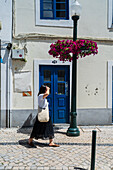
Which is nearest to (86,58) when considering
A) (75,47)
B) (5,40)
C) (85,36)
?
A: (85,36)

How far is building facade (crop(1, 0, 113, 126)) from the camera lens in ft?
21.8

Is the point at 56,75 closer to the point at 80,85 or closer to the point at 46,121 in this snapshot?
the point at 80,85

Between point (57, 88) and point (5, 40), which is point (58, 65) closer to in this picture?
point (57, 88)

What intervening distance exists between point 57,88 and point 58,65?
871 mm

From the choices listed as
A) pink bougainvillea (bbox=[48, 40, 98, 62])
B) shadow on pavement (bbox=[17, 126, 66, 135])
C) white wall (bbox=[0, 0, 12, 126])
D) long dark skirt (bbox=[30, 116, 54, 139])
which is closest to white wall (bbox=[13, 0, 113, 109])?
white wall (bbox=[0, 0, 12, 126])

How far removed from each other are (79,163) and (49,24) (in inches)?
194

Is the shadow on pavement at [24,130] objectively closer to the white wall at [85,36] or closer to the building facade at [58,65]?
the building facade at [58,65]

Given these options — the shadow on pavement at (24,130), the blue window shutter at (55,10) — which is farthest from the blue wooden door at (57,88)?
the blue window shutter at (55,10)

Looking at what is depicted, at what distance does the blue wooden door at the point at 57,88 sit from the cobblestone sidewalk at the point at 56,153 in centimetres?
114

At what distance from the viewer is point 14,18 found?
6586 mm

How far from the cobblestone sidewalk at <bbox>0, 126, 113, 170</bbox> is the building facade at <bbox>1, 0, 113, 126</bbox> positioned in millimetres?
1139

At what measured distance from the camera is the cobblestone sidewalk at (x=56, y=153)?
3646mm

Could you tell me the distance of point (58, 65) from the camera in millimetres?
6871

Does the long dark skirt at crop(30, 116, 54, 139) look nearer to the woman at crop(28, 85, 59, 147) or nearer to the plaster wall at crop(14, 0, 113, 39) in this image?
the woman at crop(28, 85, 59, 147)
